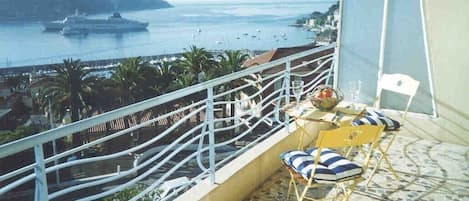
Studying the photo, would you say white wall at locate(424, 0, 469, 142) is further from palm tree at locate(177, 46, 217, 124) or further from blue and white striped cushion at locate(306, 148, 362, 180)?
palm tree at locate(177, 46, 217, 124)

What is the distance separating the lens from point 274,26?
40.3 m

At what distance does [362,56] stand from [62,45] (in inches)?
1454

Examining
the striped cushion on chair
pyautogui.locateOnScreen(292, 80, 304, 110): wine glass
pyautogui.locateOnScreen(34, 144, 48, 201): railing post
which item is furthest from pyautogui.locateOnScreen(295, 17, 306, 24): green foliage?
Answer: pyautogui.locateOnScreen(34, 144, 48, 201): railing post

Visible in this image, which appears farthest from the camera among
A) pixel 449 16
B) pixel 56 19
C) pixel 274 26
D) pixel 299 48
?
pixel 274 26

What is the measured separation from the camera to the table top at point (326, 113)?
118 inches

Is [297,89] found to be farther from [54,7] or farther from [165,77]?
[54,7]

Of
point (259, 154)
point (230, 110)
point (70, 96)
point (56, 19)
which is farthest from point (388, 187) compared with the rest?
point (56, 19)

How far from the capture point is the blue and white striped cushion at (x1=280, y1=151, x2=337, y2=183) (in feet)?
7.81

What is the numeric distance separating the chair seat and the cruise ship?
3694cm

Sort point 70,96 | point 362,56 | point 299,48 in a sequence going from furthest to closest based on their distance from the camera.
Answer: point 299,48, point 70,96, point 362,56

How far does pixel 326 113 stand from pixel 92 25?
43.0 m

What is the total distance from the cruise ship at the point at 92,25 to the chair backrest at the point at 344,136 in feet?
122

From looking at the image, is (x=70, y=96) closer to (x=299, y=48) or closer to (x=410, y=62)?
(x=299, y=48)

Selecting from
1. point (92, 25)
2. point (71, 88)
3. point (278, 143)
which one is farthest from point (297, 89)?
point (92, 25)
